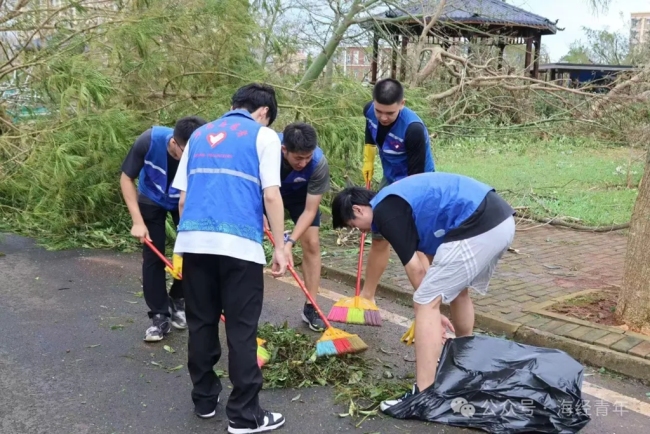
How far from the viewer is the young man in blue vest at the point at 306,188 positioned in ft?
10.9

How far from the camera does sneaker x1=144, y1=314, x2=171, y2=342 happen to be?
385 cm

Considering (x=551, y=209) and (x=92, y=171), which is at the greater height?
(x=92, y=171)

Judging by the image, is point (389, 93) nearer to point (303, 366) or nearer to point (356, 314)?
point (356, 314)

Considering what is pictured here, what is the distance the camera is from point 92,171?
6309 mm

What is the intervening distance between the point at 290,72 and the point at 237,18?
3.30ft

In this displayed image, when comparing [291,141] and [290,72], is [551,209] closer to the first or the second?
[290,72]

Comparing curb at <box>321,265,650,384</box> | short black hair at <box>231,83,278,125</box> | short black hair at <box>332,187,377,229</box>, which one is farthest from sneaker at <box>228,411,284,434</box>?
curb at <box>321,265,650,384</box>

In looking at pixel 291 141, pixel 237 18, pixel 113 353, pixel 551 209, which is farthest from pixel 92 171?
pixel 551 209

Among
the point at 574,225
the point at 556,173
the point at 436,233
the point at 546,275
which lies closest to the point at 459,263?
the point at 436,233

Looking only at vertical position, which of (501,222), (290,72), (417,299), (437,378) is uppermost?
(290,72)

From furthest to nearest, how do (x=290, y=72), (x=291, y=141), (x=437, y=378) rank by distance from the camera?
(x=290, y=72)
(x=291, y=141)
(x=437, y=378)

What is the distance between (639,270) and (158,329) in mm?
3136

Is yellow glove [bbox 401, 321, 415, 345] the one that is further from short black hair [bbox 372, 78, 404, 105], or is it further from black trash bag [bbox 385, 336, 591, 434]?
short black hair [bbox 372, 78, 404, 105]

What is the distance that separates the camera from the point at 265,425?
9.25ft
